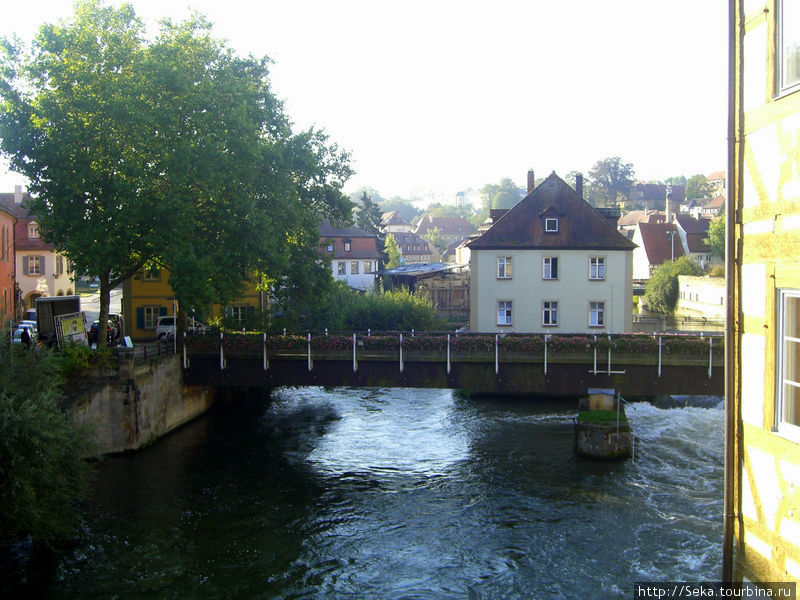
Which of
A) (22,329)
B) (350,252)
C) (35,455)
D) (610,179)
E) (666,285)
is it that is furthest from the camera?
(610,179)

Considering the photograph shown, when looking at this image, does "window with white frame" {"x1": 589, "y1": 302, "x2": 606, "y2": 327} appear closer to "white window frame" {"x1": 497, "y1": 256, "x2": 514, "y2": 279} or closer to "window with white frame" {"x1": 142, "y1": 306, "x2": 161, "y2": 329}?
"white window frame" {"x1": 497, "y1": 256, "x2": 514, "y2": 279}

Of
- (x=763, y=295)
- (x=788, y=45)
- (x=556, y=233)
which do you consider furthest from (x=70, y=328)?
(x=788, y=45)

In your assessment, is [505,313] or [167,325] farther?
[505,313]

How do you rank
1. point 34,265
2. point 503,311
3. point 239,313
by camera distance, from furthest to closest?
1. point 34,265
2. point 503,311
3. point 239,313

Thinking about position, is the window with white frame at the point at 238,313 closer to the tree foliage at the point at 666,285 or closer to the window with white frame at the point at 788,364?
the window with white frame at the point at 788,364

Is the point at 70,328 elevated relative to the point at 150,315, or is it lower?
lower

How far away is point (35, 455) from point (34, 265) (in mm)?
48042

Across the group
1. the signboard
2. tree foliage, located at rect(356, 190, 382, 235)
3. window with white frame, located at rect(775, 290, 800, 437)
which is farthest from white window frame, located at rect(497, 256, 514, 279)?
tree foliage, located at rect(356, 190, 382, 235)

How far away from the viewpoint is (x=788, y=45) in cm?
752

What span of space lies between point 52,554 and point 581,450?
16.9 meters

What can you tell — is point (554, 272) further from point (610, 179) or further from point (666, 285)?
point (610, 179)

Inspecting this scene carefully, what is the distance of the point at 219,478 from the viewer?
2492 centimetres

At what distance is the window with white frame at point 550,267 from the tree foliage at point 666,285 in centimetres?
3289

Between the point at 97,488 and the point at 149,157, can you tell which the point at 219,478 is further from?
the point at 149,157
